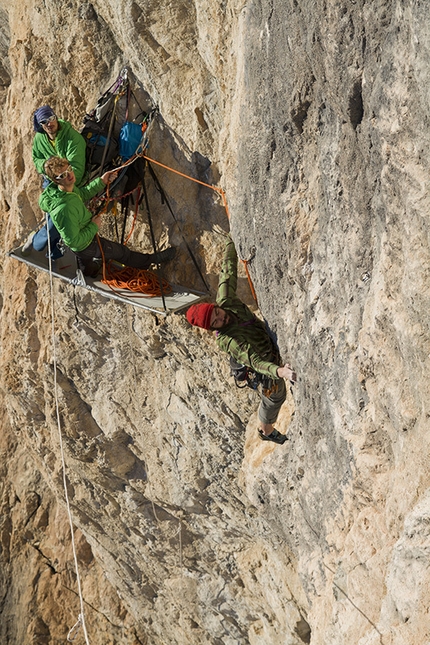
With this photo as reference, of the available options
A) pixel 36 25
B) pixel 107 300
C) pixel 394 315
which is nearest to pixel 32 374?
pixel 107 300

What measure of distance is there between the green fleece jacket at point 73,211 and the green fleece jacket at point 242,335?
112 centimetres

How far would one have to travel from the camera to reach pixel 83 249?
543 centimetres

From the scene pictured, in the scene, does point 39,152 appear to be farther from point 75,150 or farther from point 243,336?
point 243,336

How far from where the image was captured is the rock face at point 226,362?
3.14 m

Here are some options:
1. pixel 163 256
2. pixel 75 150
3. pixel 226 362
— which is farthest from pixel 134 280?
pixel 75 150

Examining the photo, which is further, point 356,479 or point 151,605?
point 151,605

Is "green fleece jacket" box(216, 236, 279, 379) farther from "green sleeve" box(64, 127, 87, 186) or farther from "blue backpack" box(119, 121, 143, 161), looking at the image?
"green sleeve" box(64, 127, 87, 186)

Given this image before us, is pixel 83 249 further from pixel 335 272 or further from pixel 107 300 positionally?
pixel 335 272

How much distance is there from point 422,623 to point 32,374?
5.57 metres

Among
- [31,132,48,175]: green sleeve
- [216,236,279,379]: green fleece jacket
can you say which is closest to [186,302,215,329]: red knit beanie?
[216,236,279,379]: green fleece jacket

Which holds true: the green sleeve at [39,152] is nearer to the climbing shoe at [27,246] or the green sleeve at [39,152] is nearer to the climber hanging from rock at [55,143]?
the climber hanging from rock at [55,143]

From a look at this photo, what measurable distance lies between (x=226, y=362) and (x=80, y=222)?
1.60 metres

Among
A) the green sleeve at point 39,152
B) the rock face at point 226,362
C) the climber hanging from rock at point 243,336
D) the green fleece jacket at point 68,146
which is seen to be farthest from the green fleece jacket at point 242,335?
the green sleeve at point 39,152

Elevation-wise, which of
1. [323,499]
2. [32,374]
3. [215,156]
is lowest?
[32,374]
